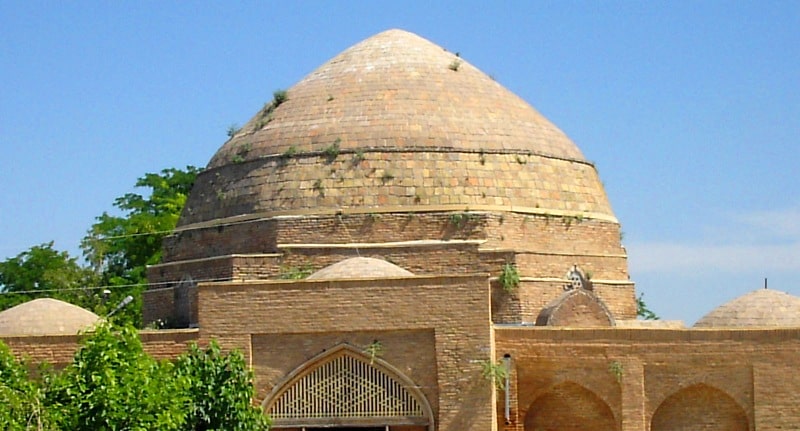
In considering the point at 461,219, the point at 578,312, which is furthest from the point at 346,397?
the point at 461,219

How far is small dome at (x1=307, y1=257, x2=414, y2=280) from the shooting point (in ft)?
69.0

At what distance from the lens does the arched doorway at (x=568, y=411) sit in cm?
2069

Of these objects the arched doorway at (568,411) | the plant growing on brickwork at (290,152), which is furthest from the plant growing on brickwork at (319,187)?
the arched doorway at (568,411)

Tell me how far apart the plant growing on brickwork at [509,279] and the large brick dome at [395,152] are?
129 centimetres

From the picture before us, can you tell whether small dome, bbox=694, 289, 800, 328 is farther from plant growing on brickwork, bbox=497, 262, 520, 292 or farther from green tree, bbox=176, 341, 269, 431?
green tree, bbox=176, 341, 269, 431

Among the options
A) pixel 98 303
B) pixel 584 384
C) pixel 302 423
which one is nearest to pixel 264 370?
pixel 302 423

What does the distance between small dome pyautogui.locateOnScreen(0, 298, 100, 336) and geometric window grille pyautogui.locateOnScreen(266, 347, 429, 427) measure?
3.74 metres

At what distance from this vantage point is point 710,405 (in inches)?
810

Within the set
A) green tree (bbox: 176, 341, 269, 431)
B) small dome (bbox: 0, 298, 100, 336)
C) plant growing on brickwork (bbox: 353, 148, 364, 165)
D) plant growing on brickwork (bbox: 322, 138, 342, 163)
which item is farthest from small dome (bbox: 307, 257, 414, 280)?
small dome (bbox: 0, 298, 100, 336)

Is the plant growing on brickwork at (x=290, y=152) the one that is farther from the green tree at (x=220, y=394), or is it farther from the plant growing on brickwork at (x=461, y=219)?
the green tree at (x=220, y=394)

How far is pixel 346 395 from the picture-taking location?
19969mm

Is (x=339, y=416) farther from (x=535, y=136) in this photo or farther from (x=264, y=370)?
(x=535, y=136)

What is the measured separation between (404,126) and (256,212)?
8.83 ft

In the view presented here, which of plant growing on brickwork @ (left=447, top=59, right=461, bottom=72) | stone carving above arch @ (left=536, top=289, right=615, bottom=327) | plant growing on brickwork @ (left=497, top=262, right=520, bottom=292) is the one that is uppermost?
plant growing on brickwork @ (left=447, top=59, right=461, bottom=72)
